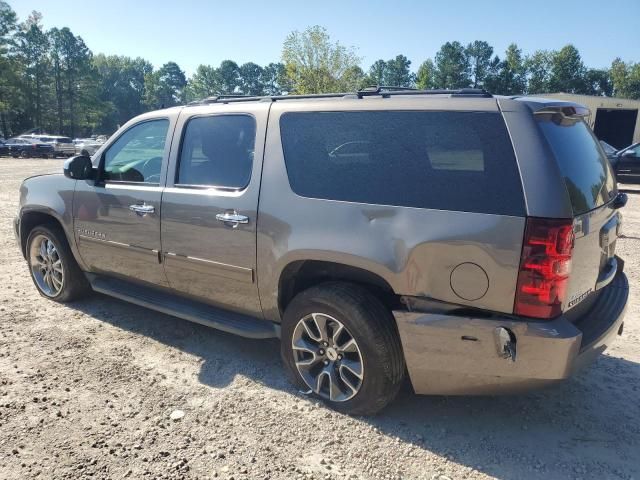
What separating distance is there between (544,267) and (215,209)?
2108 mm

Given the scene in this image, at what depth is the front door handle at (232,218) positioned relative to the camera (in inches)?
128

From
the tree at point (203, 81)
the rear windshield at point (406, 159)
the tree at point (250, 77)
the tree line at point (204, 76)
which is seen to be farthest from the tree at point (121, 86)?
the rear windshield at point (406, 159)

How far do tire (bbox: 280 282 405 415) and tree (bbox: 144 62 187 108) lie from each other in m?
96.0

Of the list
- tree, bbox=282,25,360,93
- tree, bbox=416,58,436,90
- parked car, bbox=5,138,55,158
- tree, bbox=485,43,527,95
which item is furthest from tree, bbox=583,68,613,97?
parked car, bbox=5,138,55,158

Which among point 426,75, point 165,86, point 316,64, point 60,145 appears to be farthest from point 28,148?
point 165,86

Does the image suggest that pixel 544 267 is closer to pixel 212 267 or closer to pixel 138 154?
pixel 212 267

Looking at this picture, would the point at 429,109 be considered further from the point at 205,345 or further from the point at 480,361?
the point at 205,345

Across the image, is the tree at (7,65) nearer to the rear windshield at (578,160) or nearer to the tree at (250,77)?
the rear windshield at (578,160)

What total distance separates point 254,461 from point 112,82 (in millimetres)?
111678

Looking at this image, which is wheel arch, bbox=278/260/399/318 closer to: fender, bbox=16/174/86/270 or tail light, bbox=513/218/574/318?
tail light, bbox=513/218/574/318

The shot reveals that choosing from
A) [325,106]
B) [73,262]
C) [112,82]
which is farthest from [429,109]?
[112,82]

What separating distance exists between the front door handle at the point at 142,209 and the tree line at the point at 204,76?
59.4ft

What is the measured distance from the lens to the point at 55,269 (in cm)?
487

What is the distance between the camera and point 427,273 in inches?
101
